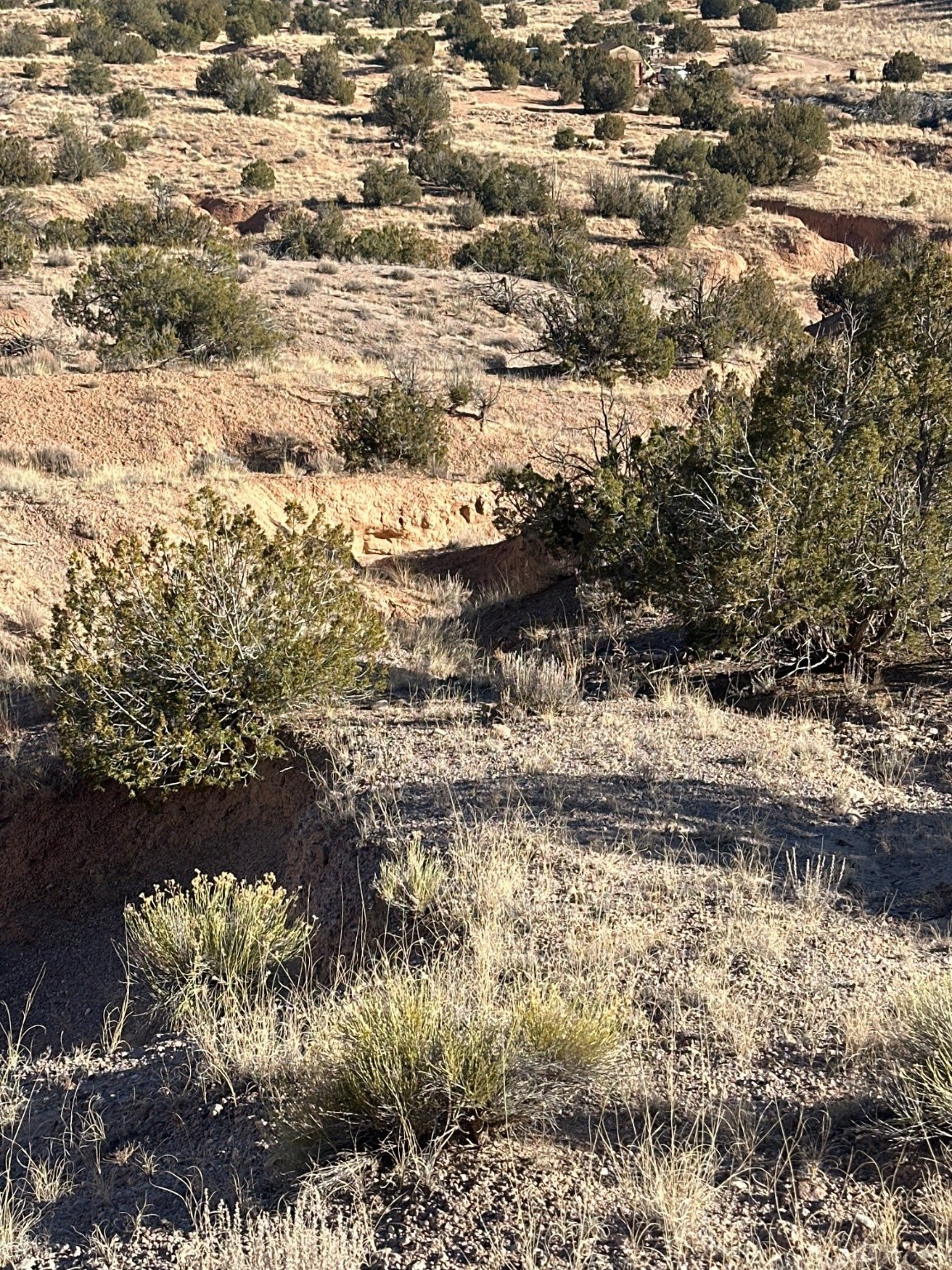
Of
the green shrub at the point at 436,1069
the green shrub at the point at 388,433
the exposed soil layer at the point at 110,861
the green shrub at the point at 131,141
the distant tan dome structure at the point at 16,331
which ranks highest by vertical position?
the green shrub at the point at 131,141

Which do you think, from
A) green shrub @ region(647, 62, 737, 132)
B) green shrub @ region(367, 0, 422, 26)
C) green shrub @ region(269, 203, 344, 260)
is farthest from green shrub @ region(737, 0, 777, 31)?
green shrub @ region(269, 203, 344, 260)

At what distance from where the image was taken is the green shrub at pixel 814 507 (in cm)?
683

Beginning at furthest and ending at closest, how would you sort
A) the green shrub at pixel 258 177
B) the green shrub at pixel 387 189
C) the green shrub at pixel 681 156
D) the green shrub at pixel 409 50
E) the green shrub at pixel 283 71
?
1. the green shrub at pixel 409 50
2. the green shrub at pixel 283 71
3. the green shrub at pixel 681 156
4. the green shrub at pixel 258 177
5. the green shrub at pixel 387 189

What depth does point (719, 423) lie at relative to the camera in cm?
776

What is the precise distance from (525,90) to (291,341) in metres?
33.8

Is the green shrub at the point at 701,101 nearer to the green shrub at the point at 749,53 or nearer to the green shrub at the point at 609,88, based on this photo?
the green shrub at the point at 609,88

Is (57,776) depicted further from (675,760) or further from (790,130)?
(790,130)

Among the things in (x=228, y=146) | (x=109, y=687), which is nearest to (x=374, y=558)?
(x=109, y=687)

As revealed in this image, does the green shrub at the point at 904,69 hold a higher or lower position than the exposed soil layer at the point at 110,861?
higher

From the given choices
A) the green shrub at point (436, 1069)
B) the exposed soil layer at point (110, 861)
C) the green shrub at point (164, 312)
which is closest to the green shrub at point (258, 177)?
the green shrub at point (164, 312)

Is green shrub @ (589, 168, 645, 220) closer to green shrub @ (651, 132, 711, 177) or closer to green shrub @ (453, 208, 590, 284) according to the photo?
green shrub @ (453, 208, 590, 284)

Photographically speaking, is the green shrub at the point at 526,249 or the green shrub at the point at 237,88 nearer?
the green shrub at the point at 526,249

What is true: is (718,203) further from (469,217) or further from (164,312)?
(164,312)

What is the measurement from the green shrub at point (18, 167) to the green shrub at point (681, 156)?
1795cm
